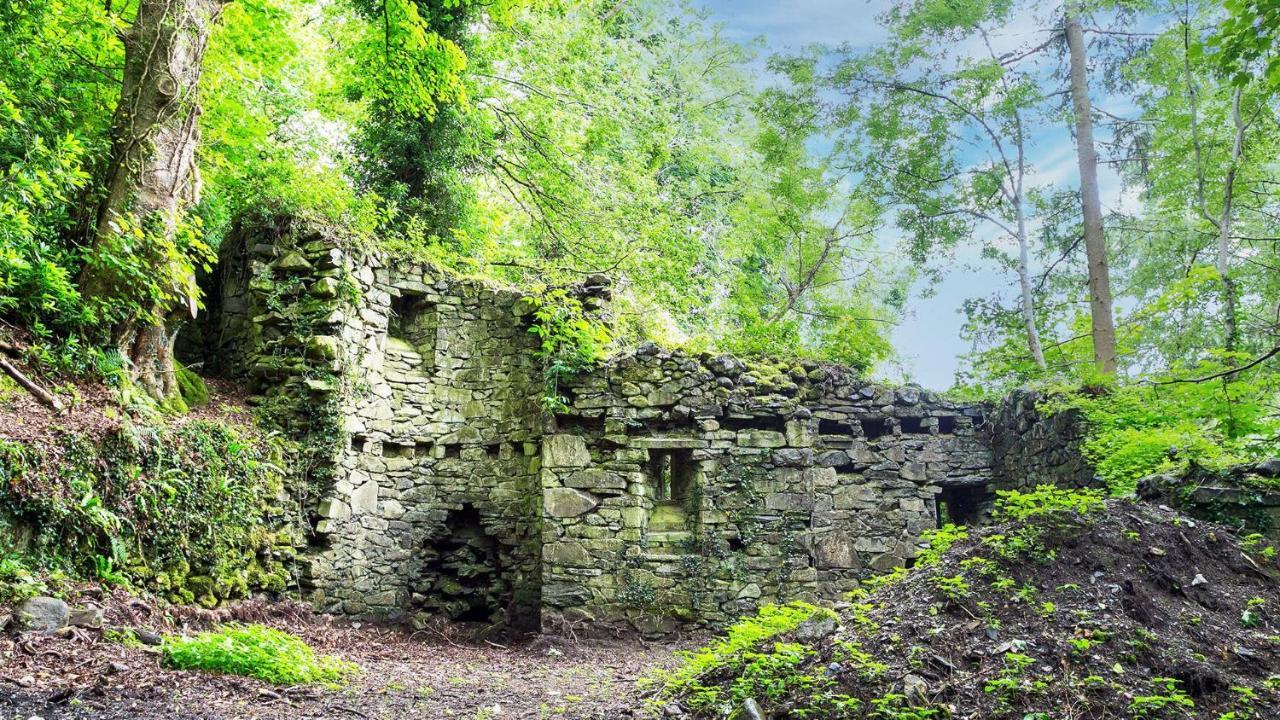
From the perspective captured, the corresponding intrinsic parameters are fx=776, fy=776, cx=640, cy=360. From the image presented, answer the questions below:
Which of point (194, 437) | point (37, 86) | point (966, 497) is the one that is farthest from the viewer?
point (966, 497)

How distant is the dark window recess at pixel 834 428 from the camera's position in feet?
31.2

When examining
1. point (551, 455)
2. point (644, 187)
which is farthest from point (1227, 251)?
point (551, 455)

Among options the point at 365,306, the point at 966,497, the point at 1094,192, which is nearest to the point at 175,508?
the point at 365,306

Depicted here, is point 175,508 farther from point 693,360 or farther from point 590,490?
point 693,360

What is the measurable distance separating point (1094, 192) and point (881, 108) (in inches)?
158

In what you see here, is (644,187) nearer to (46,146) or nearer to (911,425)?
(911,425)

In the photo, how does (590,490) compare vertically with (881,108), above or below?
below

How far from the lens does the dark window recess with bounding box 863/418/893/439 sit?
9734mm

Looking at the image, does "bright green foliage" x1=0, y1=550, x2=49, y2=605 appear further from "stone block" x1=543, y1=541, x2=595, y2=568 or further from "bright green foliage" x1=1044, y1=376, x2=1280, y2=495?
"bright green foliage" x1=1044, y1=376, x2=1280, y2=495

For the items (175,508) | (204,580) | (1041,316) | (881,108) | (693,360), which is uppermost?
(881,108)

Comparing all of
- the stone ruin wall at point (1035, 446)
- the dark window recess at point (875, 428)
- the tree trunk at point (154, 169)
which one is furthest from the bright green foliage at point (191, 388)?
the stone ruin wall at point (1035, 446)

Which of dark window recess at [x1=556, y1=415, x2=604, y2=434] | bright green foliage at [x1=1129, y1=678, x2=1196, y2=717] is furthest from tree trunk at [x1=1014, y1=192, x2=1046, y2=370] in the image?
bright green foliage at [x1=1129, y1=678, x2=1196, y2=717]

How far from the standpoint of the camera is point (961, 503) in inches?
404

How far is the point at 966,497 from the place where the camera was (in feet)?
33.6
